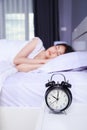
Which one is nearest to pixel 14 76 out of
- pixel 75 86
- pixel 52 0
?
pixel 75 86

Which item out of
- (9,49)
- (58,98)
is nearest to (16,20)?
(9,49)

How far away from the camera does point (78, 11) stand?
1.54 m

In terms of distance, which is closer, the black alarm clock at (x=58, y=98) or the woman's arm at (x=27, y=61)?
the black alarm clock at (x=58, y=98)

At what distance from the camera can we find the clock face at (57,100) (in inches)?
36.1

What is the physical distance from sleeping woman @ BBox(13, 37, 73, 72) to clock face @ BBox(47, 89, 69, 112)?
0.42 metres

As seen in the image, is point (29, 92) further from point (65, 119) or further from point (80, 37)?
point (80, 37)

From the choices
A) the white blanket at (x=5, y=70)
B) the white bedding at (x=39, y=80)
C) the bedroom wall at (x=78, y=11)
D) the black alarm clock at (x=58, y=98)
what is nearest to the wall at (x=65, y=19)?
the bedroom wall at (x=78, y=11)

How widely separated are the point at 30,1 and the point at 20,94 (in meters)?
2.10

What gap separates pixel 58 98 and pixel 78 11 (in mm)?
803

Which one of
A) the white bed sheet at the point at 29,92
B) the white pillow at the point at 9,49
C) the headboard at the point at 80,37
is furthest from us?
the white pillow at the point at 9,49

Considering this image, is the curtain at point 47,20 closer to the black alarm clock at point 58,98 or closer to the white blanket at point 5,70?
the white blanket at point 5,70

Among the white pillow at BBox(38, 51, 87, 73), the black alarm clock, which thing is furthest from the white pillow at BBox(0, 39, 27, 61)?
the black alarm clock

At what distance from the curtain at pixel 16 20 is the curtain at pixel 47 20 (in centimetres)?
20

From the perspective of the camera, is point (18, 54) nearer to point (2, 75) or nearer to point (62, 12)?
point (2, 75)
